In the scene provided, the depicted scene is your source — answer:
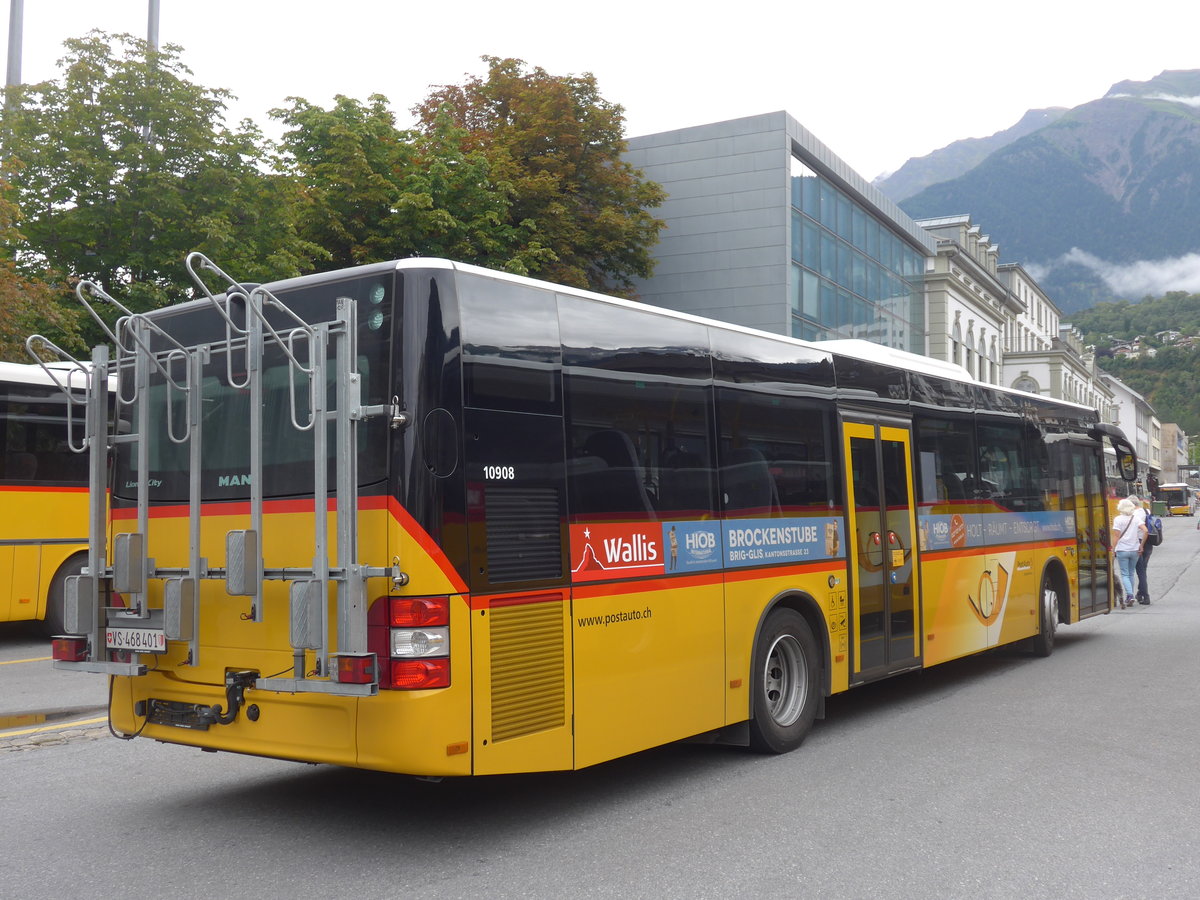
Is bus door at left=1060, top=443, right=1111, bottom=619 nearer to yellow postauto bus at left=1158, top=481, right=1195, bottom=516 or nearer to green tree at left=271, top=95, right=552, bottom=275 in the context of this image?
green tree at left=271, top=95, right=552, bottom=275

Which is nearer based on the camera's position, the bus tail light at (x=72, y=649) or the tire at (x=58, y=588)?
the bus tail light at (x=72, y=649)

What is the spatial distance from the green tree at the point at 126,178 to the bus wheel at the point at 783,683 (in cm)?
1484

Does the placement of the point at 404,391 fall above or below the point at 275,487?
above

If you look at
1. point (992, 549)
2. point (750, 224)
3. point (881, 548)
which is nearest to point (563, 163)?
point (750, 224)

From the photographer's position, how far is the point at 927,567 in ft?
32.6

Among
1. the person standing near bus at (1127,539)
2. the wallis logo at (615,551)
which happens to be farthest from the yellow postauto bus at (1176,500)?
the wallis logo at (615,551)

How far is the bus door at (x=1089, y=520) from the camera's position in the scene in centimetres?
1382

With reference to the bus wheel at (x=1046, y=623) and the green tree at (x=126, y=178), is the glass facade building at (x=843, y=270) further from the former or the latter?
the bus wheel at (x=1046, y=623)

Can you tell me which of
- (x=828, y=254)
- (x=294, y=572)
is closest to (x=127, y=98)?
(x=294, y=572)

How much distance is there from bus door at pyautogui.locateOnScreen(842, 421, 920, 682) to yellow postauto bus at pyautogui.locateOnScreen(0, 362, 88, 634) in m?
9.38

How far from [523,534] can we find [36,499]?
10.2 m

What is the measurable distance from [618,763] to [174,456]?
3381 millimetres

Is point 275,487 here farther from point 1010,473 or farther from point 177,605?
point 1010,473

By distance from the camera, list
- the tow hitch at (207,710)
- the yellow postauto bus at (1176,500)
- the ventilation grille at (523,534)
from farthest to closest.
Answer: the yellow postauto bus at (1176,500) < the tow hitch at (207,710) < the ventilation grille at (523,534)
